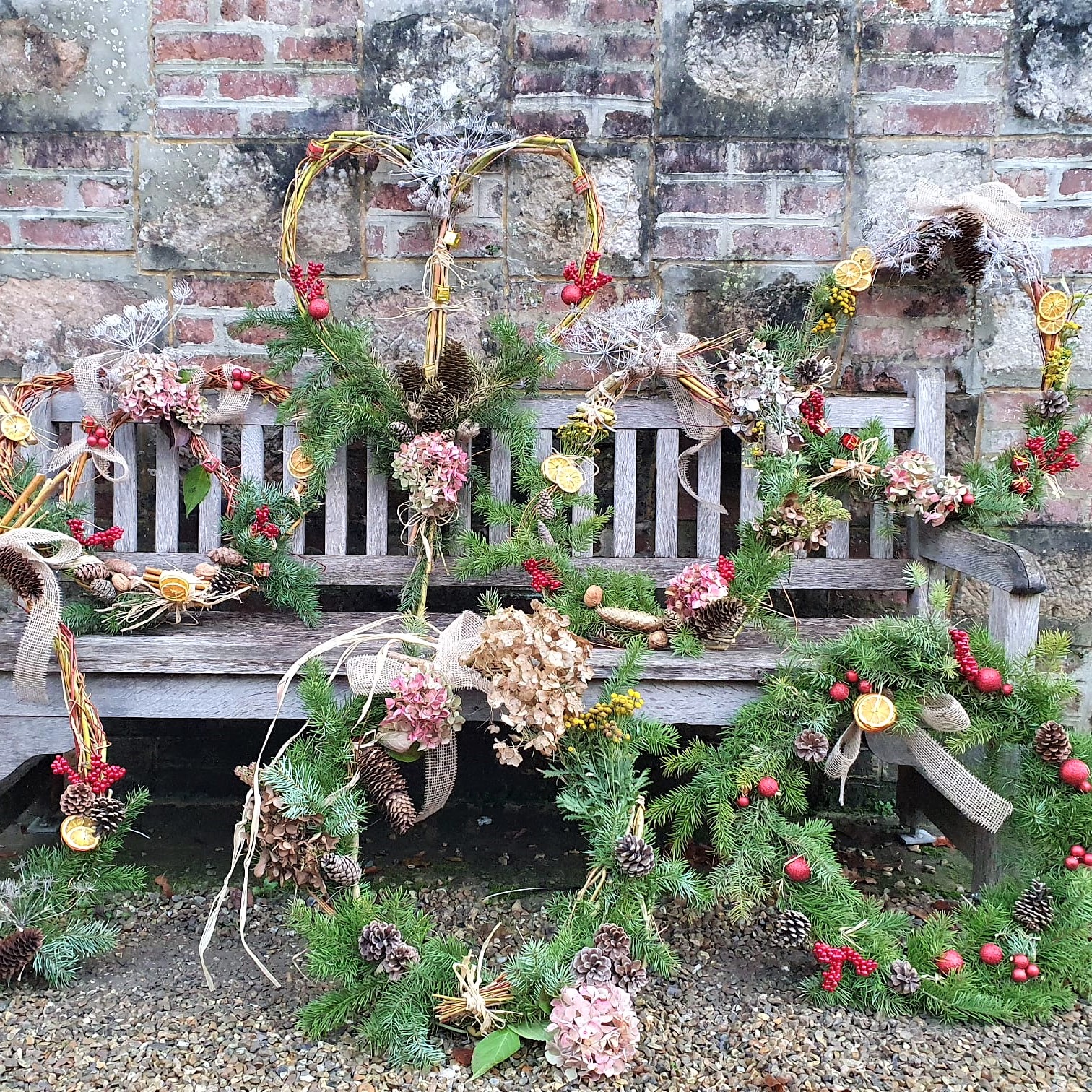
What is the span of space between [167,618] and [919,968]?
1.85 meters

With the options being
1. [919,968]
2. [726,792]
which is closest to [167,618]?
[726,792]

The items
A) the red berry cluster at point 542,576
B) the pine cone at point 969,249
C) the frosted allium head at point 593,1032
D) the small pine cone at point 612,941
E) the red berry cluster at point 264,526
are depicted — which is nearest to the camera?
the frosted allium head at point 593,1032

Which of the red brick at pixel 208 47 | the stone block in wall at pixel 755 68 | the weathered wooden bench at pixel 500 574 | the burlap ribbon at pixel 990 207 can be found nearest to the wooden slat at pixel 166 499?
the weathered wooden bench at pixel 500 574

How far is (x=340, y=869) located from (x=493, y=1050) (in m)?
0.43

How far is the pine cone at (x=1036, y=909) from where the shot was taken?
6.08 feet

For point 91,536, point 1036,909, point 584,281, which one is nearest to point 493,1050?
point 1036,909

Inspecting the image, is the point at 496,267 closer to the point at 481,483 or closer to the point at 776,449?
the point at 481,483

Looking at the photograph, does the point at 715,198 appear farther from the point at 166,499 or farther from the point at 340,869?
the point at 340,869

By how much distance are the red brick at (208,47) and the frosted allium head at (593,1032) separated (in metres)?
2.46

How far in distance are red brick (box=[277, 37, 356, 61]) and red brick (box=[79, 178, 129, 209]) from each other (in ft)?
1.92

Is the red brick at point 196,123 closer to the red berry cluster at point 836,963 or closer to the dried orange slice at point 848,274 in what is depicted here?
the dried orange slice at point 848,274

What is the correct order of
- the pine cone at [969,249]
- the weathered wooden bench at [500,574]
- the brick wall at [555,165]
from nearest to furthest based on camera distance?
the weathered wooden bench at [500,574] → the pine cone at [969,249] → the brick wall at [555,165]

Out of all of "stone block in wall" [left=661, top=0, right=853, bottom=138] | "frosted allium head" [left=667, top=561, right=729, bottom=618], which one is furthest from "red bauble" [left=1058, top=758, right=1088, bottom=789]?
"stone block in wall" [left=661, top=0, right=853, bottom=138]

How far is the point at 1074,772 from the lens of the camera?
1.84 m
